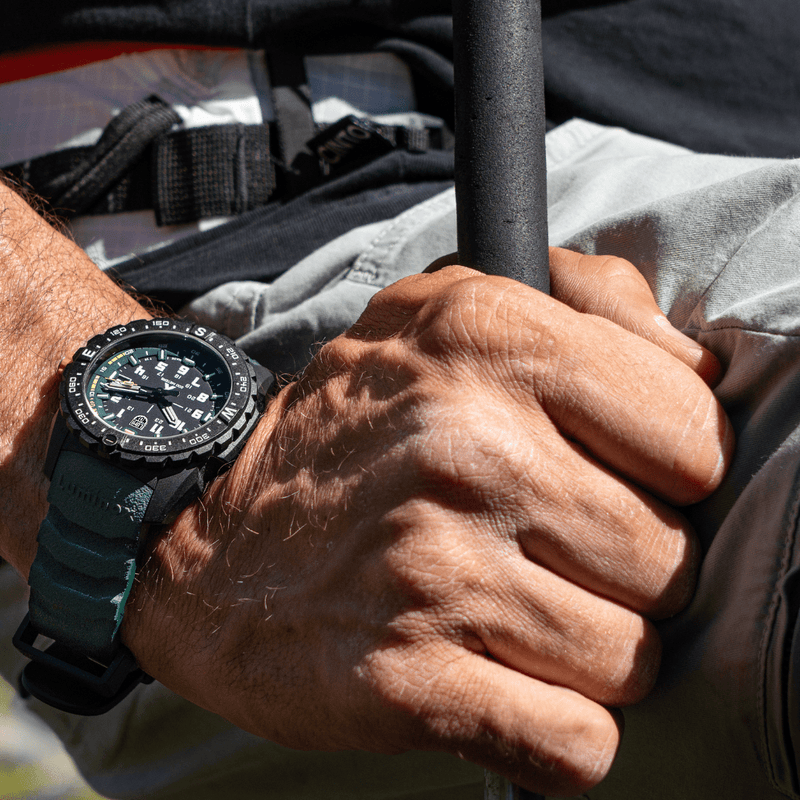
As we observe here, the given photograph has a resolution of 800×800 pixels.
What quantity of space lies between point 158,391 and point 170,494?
155 millimetres

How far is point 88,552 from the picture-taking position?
2.69 feet

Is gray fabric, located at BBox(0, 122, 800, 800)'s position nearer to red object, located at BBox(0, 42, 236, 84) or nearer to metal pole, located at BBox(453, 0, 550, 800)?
metal pole, located at BBox(453, 0, 550, 800)

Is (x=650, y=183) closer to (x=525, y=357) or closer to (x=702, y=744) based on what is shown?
(x=525, y=357)

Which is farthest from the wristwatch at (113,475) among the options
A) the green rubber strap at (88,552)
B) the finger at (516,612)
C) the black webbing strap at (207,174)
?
the black webbing strap at (207,174)

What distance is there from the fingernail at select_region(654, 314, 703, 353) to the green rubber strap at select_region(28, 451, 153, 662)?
587mm

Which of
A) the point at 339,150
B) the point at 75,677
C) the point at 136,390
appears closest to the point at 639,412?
the point at 136,390

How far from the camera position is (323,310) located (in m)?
1.04

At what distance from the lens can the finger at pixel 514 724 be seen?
1.91ft

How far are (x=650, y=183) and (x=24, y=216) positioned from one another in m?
0.93

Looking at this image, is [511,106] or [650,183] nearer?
[511,106]

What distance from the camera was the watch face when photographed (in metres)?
0.82

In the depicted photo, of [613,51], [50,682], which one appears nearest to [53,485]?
[50,682]

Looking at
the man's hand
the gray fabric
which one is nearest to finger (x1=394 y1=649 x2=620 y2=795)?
the man's hand

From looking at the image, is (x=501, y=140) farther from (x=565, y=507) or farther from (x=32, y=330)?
(x=32, y=330)
